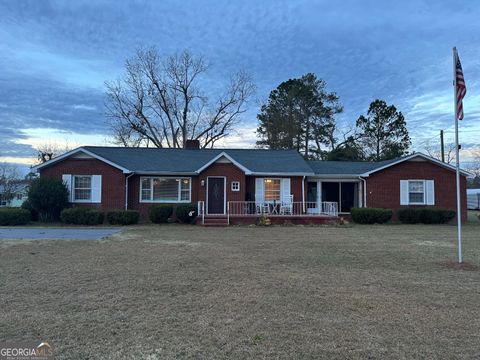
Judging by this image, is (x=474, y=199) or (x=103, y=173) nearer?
(x=103, y=173)

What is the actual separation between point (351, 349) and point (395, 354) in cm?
42

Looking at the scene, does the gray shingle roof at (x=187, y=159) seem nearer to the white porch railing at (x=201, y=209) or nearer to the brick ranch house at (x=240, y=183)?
the brick ranch house at (x=240, y=183)

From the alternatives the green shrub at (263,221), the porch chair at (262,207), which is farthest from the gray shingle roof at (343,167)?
the green shrub at (263,221)

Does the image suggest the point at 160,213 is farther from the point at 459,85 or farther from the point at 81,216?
the point at 459,85

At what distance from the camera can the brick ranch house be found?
65.0 ft

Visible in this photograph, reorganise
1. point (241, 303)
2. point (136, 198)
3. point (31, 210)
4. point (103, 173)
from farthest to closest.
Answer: point (136, 198), point (103, 173), point (31, 210), point (241, 303)

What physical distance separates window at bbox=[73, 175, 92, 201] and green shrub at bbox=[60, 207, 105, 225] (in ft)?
5.16

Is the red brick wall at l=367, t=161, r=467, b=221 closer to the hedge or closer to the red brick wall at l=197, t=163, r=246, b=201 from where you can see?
the red brick wall at l=197, t=163, r=246, b=201

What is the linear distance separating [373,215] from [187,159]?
1088 centimetres

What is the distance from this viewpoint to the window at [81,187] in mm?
19984

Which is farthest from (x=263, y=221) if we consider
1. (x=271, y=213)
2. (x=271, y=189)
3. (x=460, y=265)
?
(x=460, y=265)

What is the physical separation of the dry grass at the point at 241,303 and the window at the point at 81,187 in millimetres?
10272

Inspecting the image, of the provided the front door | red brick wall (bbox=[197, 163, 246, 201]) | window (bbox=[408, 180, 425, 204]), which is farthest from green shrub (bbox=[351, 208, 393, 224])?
the front door

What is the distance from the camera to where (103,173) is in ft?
65.1
